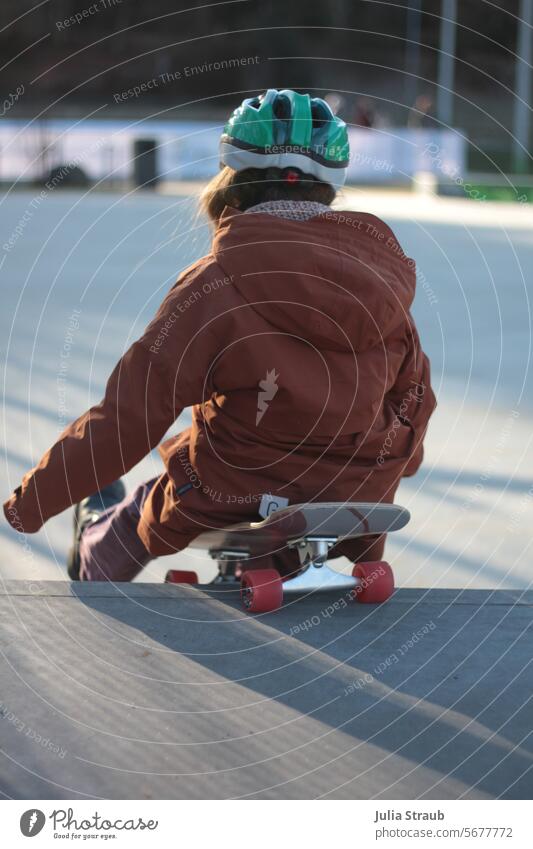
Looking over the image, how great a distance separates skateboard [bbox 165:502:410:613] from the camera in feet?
7.48

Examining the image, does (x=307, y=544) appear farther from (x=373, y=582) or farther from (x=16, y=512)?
(x=16, y=512)

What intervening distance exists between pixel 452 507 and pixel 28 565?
165 centimetres

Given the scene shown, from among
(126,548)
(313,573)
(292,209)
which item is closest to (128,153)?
(126,548)

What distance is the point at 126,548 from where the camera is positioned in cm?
278

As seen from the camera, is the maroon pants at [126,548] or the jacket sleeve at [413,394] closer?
the jacket sleeve at [413,394]

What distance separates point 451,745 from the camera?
2.00m

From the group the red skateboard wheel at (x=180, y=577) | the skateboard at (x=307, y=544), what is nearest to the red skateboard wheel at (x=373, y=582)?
the skateboard at (x=307, y=544)

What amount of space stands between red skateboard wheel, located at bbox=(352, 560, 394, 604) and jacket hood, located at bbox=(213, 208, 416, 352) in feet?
1.70

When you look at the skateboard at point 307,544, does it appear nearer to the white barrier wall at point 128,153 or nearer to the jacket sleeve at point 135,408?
the jacket sleeve at point 135,408

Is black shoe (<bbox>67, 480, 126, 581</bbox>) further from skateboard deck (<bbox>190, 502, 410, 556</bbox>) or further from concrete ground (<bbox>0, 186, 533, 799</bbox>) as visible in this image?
skateboard deck (<bbox>190, 502, 410, 556</bbox>)

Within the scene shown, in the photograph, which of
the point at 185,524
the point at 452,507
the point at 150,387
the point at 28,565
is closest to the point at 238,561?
the point at 185,524

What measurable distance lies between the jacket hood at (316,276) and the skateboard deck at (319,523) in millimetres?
336

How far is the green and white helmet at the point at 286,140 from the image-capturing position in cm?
243

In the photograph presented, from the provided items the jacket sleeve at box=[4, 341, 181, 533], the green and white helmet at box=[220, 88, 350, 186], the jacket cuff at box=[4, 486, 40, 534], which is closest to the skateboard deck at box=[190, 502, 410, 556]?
the jacket sleeve at box=[4, 341, 181, 533]
